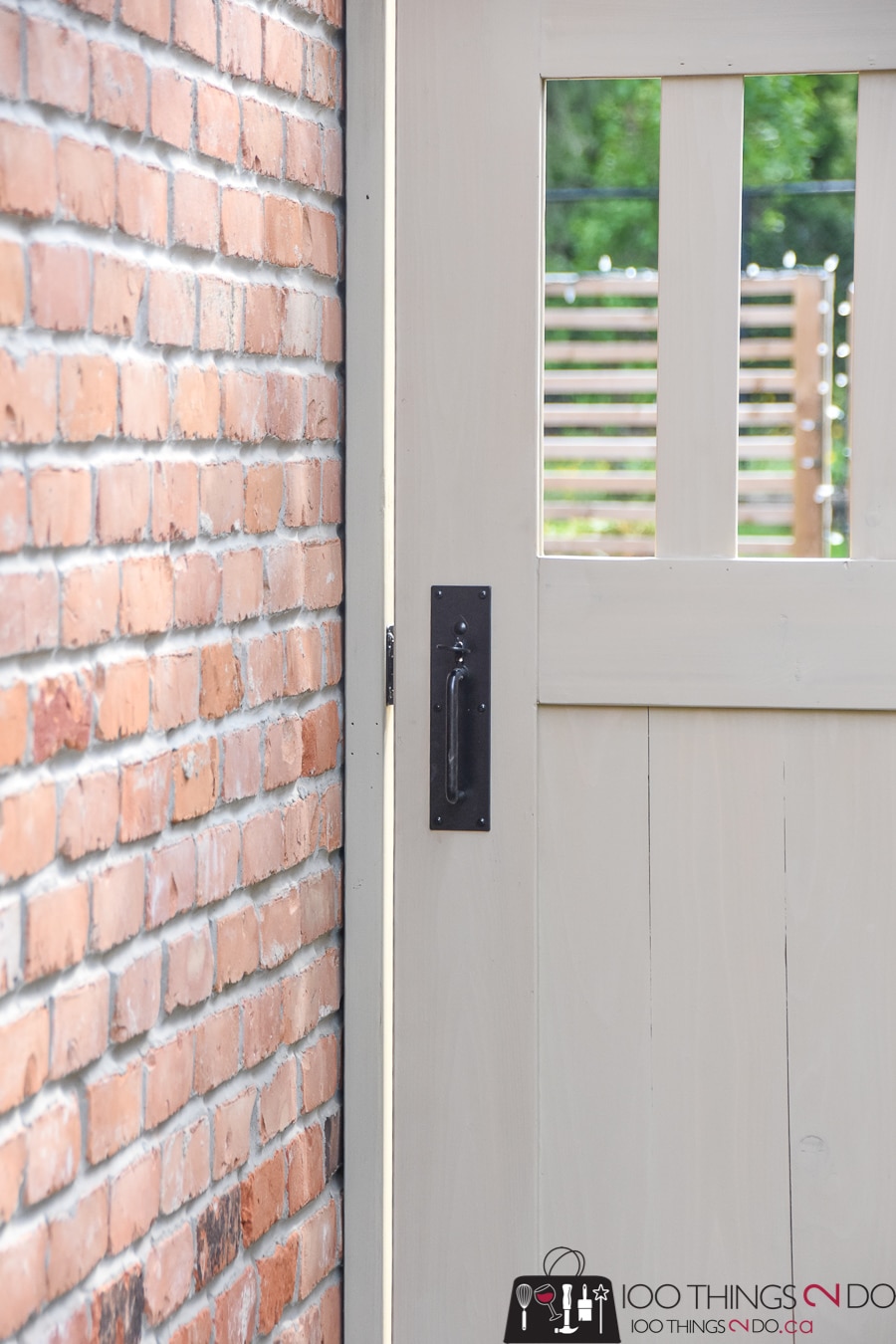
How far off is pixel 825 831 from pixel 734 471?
Result: 43 centimetres

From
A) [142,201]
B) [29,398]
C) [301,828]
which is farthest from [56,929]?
[142,201]

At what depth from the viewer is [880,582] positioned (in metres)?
1.62

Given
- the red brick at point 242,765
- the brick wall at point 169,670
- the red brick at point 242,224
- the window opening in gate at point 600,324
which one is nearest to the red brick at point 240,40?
the brick wall at point 169,670

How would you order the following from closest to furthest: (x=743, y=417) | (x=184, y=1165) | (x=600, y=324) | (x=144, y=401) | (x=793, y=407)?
1. (x=144, y=401)
2. (x=184, y=1165)
3. (x=793, y=407)
4. (x=743, y=417)
5. (x=600, y=324)

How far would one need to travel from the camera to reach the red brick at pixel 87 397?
110cm

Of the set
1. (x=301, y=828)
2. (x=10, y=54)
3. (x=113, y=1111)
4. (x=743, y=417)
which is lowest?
(x=113, y=1111)

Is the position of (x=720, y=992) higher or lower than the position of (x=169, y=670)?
lower

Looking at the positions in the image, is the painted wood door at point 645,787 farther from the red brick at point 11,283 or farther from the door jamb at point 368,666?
the red brick at point 11,283

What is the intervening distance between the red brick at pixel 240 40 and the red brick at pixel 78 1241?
3.34 ft

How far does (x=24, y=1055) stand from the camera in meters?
1.06

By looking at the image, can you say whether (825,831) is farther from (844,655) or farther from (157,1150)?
(157,1150)

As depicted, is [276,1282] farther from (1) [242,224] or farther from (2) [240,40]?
(2) [240,40]

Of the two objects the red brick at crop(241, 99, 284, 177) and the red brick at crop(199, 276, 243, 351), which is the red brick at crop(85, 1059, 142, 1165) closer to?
the red brick at crop(199, 276, 243, 351)

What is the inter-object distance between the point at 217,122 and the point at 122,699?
0.56 m
